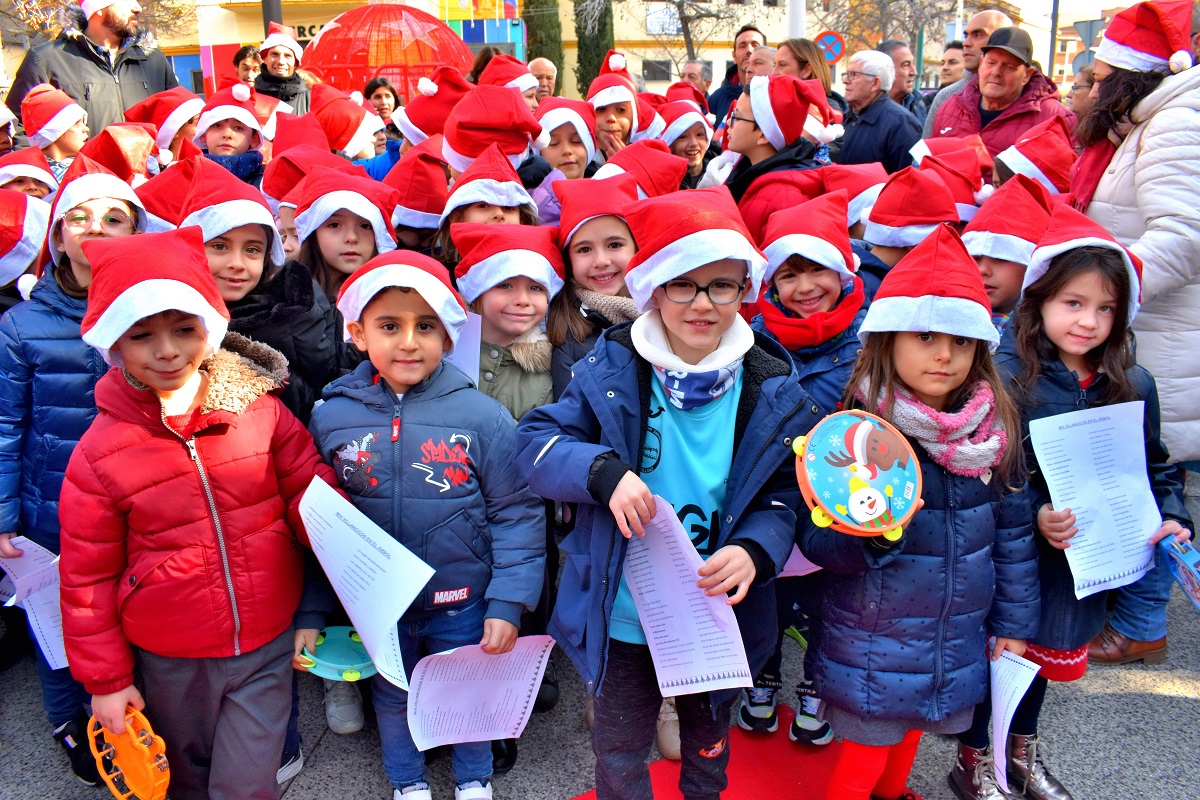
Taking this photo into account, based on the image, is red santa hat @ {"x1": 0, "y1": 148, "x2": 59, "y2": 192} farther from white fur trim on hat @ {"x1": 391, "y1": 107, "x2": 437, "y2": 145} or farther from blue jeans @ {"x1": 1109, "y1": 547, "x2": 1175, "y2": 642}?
blue jeans @ {"x1": 1109, "y1": 547, "x2": 1175, "y2": 642}

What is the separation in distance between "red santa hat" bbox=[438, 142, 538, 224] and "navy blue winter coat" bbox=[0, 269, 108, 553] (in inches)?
61.6

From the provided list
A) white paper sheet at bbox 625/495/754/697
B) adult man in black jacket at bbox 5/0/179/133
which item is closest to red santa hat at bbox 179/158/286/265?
white paper sheet at bbox 625/495/754/697

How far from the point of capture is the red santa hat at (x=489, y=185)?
12.2ft

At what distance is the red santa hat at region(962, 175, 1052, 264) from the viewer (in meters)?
3.10

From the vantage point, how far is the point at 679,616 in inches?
83.4

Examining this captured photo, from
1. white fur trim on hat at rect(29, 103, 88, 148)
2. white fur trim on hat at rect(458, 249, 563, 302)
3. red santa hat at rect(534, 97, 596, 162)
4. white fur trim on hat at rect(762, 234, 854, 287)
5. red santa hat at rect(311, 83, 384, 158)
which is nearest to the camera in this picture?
white fur trim on hat at rect(762, 234, 854, 287)

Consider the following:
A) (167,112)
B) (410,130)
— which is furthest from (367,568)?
(167,112)

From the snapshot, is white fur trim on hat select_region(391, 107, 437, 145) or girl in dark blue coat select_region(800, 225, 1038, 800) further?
white fur trim on hat select_region(391, 107, 437, 145)

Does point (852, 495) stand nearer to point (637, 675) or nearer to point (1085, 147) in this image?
point (637, 675)

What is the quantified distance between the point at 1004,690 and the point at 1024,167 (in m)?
2.69

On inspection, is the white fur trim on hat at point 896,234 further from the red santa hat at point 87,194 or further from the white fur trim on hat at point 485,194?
the red santa hat at point 87,194

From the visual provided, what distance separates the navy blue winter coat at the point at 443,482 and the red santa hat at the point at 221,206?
34.9 inches

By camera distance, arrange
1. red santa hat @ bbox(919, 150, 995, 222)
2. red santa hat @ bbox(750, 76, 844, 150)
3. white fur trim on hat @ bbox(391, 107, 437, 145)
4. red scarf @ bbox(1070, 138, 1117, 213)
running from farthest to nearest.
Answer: white fur trim on hat @ bbox(391, 107, 437, 145) → red santa hat @ bbox(750, 76, 844, 150) → red santa hat @ bbox(919, 150, 995, 222) → red scarf @ bbox(1070, 138, 1117, 213)

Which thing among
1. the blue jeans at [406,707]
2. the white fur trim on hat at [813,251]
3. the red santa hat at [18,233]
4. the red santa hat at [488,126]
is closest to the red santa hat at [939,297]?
the white fur trim on hat at [813,251]
